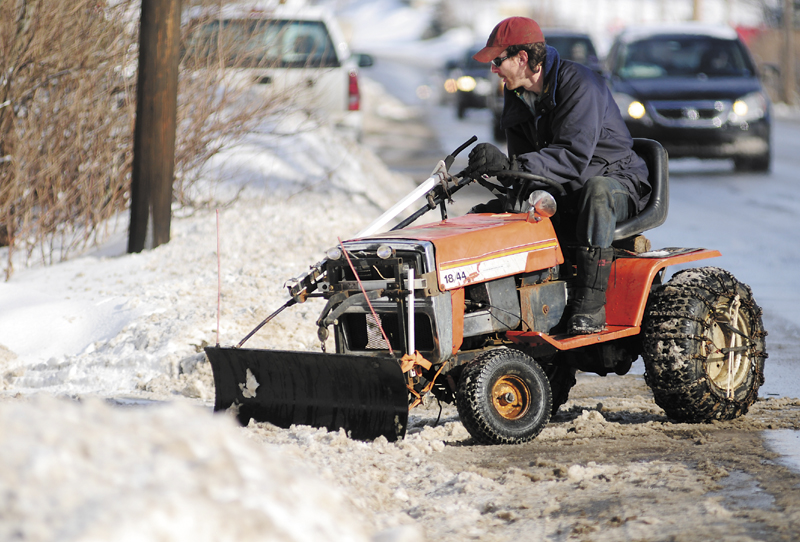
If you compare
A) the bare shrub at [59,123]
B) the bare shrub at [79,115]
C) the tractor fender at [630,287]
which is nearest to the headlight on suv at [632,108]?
the bare shrub at [79,115]

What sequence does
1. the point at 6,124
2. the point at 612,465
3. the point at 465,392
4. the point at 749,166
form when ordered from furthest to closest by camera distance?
the point at 749,166 < the point at 6,124 < the point at 465,392 < the point at 612,465

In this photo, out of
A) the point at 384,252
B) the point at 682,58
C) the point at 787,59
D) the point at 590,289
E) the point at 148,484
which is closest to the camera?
the point at 148,484

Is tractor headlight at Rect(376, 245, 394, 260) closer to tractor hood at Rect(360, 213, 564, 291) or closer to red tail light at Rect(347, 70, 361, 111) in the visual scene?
tractor hood at Rect(360, 213, 564, 291)

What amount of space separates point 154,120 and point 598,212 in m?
4.78

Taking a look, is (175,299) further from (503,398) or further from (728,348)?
(728,348)

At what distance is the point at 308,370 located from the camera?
4621 mm

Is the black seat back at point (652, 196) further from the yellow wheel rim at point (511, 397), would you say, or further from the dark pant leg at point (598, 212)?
the yellow wheel rim at point (511, 397)

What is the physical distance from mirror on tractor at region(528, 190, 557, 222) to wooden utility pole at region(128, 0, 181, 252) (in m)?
4.56

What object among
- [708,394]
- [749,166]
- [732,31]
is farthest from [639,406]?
[732,31]

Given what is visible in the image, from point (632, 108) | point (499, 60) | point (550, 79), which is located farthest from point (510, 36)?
point (632, 108)

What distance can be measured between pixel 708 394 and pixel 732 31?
1220 centimetres

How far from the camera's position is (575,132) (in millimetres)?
4730

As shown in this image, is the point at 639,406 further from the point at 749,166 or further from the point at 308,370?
the point at 749,166

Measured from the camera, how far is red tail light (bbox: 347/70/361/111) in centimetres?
1301
